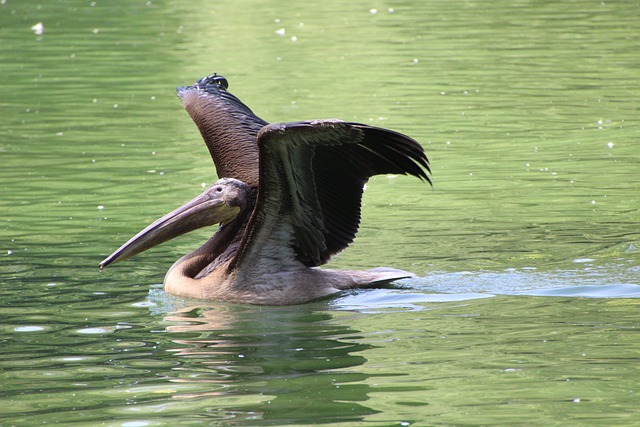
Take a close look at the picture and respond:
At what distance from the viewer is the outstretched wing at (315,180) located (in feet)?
23.0

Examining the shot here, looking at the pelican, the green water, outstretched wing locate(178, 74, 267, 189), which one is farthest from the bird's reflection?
outstretched wing locate(178, 74, 267, 189)

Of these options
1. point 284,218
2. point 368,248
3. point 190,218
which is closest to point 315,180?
point 284,218

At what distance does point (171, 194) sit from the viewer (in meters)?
11.0

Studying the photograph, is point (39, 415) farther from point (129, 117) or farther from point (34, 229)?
point (129, 117)

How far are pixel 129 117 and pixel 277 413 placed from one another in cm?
1028

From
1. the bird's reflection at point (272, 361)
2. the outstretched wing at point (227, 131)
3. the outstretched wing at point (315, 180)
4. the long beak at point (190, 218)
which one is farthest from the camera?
the outstretched wing at point (227, 131)

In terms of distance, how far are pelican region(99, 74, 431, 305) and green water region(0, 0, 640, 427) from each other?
0.17m

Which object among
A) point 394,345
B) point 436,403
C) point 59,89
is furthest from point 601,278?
point 59,89

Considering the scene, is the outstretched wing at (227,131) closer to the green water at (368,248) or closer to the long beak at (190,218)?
the long beak at (190,218)

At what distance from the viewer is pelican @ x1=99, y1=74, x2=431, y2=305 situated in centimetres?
722

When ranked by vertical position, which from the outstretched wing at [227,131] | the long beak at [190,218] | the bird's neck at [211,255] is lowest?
the bird's neck at [211,255]

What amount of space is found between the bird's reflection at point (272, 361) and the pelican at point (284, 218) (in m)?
0.19

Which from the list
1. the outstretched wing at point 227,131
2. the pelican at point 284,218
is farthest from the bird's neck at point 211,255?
the outstretched wing at point 227,131

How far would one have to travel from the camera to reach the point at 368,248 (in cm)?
897
